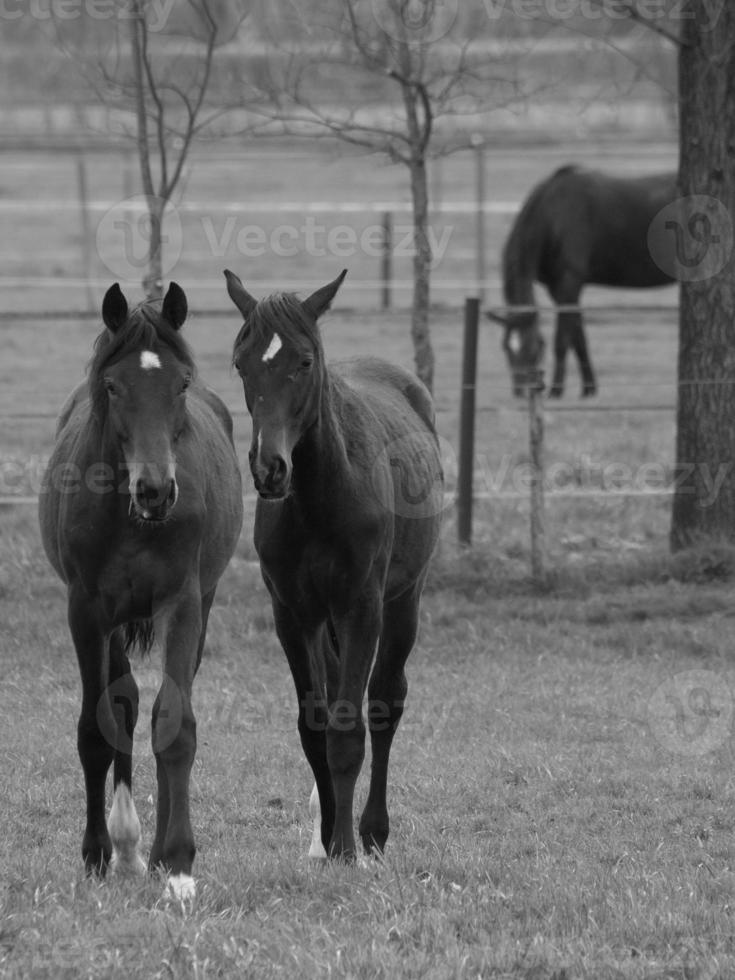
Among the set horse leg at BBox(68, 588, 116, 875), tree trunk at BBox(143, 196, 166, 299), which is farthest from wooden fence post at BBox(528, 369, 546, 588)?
horse leg at BBox(68, 588, 116, 875)

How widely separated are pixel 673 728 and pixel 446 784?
1.31 m

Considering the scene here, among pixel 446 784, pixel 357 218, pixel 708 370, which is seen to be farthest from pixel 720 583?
pixel 357 218

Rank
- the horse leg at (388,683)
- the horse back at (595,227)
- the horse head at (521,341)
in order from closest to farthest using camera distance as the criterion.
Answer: the horse leg at (388,683), the horse head at (521,341), the horse back at (595,227)

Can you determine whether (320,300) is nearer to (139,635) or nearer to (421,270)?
(139,635)

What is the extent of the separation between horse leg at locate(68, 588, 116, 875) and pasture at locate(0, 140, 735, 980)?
183 mm

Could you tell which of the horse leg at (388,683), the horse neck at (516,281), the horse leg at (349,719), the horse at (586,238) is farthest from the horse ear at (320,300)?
the horse neck at (516,281)

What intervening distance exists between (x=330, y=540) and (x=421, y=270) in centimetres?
459

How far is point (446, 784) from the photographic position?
6078 mm

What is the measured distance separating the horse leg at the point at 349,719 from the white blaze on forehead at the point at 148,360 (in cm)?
111

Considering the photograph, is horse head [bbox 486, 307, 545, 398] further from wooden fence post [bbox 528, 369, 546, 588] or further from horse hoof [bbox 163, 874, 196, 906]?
horse hoof [bbox 163, 874, 196, 906]

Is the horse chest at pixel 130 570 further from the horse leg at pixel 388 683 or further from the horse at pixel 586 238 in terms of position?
the horse at pixel 586 238

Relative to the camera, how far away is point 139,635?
5.50 metres

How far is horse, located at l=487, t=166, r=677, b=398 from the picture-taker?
50.8 ft

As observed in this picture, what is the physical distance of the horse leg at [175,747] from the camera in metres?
4.73
